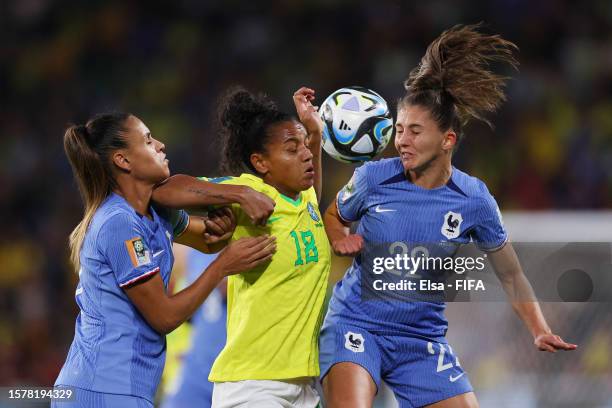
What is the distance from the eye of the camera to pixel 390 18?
408 inches

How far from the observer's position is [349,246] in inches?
146

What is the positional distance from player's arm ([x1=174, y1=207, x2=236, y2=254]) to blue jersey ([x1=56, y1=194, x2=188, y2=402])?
346mm

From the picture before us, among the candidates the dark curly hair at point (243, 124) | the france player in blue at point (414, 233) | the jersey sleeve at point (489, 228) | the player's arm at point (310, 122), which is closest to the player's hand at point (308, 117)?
the player's arm at point (310, 122)

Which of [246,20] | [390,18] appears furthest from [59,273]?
[390,18]

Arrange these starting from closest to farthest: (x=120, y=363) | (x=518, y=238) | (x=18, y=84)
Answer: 1. (x=120, y=363)
2. (x=518, y=238)
3. (x=18, y=84)

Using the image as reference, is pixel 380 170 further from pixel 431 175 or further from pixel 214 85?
pixel 214 85

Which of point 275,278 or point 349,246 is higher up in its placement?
point 349,246

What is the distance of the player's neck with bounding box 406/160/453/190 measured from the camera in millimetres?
3896

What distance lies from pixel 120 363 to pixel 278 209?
0.83 m

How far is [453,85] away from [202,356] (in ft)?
5.62

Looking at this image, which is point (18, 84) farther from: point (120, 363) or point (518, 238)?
point (120, 363)

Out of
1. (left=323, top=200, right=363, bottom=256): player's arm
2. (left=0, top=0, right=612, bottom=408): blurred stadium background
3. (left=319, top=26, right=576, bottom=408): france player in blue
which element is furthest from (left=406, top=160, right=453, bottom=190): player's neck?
(left=0, top=0, right=612, bottom=408): blurred stadium background

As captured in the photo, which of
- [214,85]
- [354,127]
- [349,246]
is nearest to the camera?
[349,246]

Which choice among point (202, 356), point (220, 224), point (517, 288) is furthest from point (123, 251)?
point (517, 288)
